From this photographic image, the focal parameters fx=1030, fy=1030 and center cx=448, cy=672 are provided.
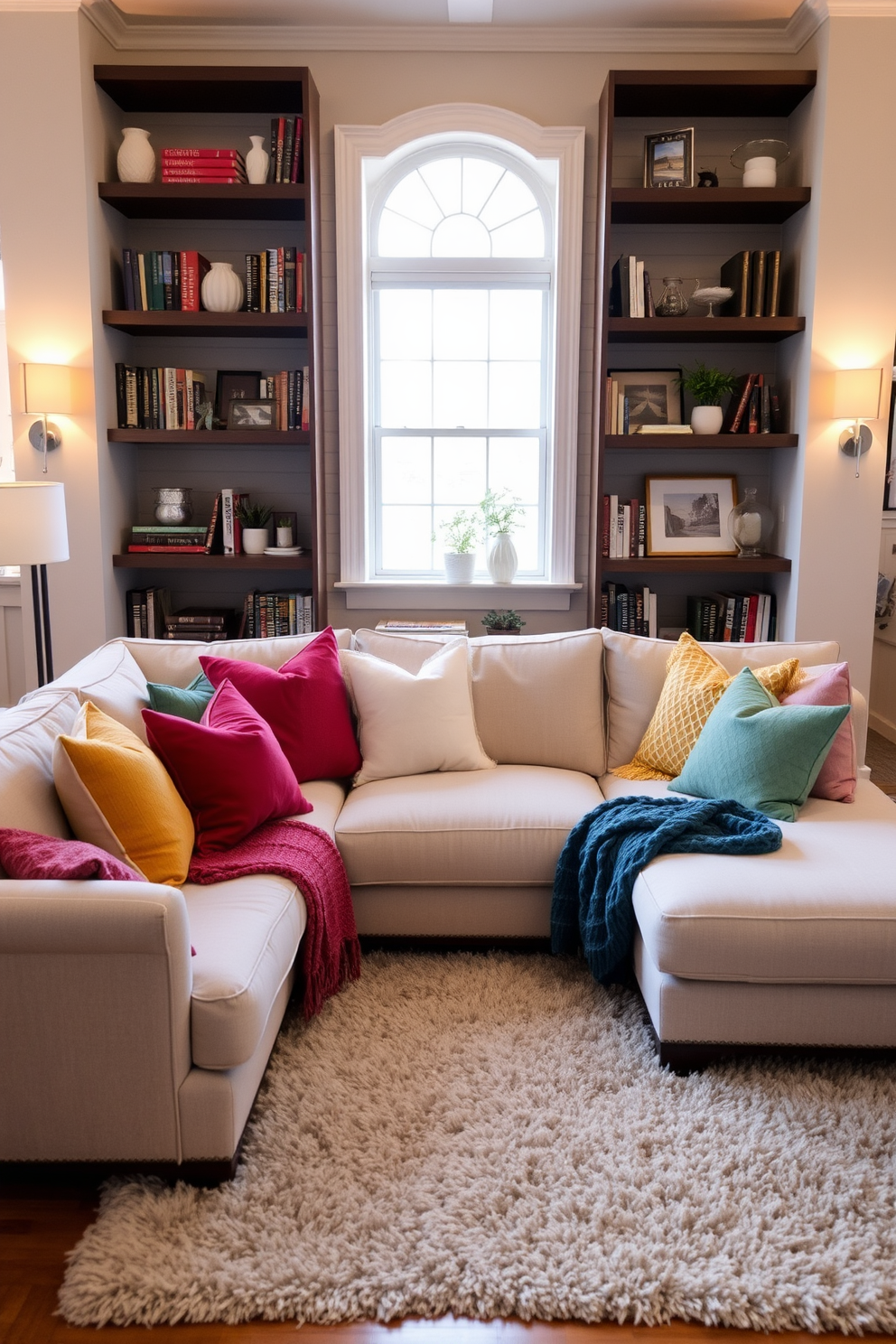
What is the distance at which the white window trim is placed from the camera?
445 cm

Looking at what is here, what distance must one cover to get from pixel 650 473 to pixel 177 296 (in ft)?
7.25

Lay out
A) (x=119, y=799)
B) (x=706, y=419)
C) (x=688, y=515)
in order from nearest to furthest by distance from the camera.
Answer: (x=119, y=799) → (x=706, y=419) → (x=688, y=515)

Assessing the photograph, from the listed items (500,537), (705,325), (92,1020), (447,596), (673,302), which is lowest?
(92,1020)

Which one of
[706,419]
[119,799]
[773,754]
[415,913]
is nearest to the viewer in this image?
[119,799]

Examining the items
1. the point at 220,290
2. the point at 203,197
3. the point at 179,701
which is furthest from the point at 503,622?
the point at 203,197

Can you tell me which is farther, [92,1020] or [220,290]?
[220,290]

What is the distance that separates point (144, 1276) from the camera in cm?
174

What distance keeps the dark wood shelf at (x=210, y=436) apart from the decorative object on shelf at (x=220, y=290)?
1.67 ft

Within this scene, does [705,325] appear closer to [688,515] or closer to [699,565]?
[688,515]

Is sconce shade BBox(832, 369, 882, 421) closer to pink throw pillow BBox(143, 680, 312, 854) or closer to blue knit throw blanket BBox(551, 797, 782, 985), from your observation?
blue knit throw blanket BBox(551, 797, 782, 985)

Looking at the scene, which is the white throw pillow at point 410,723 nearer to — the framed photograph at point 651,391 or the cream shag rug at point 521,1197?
the cream shag rug at point 521,1197

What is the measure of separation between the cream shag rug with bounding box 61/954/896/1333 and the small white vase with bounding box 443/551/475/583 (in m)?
2.55

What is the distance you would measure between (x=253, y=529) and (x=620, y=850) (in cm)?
257

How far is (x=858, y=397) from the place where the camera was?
13.6ft
